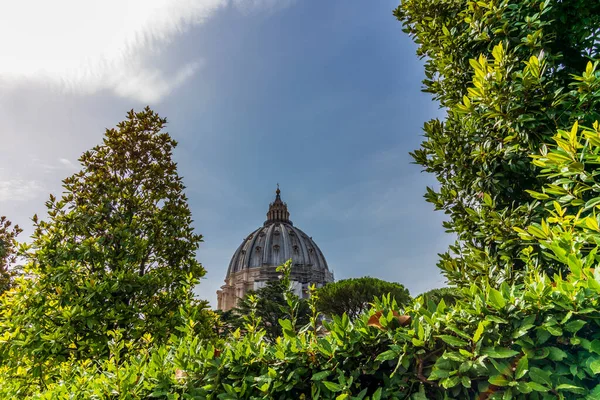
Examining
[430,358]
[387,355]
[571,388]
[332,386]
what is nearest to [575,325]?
[571,388]

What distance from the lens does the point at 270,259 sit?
82688mm

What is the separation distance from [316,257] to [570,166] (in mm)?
88268

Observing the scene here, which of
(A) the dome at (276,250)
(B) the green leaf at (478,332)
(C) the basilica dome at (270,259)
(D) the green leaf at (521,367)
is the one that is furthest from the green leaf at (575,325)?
(A) the dome at (276,250)

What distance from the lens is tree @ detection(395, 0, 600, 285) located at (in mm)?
2703

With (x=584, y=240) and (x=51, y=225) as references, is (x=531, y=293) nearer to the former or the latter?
(x=584, y=240)

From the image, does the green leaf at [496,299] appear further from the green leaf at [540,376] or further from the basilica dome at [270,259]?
the basilica dome at [270,259]

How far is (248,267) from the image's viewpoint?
3258 inches

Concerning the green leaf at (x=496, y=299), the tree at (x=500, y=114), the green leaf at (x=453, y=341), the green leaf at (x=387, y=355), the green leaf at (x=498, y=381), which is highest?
the tree at (x=500, y=114)

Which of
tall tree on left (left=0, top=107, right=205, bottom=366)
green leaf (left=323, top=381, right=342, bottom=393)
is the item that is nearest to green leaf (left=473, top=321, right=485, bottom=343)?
green leaf (left=323, top=381, right=342, bottom=393)

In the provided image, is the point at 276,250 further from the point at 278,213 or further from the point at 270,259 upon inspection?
the point at 278,213

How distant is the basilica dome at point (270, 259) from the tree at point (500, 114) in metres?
74.5

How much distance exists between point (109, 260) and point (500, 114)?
18.5ft

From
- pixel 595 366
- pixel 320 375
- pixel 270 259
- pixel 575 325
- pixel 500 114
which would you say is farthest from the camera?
pixel 270 259

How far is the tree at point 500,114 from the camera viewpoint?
106 inches
